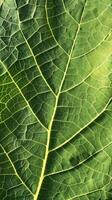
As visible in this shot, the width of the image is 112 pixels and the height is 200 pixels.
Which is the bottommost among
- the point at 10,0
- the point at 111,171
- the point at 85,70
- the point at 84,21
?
the point at 111,171

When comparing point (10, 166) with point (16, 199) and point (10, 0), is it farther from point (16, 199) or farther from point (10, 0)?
point (10, 0)

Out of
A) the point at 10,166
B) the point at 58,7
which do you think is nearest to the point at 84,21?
the point at 58,7

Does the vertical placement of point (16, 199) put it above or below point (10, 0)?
below

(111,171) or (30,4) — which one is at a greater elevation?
(30,4)

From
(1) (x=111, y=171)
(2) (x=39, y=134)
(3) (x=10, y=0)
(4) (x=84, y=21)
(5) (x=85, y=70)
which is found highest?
(3) (x=10, y=0)

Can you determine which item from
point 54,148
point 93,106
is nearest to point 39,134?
point 54,148

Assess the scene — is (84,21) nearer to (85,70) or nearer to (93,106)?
(85,70)
